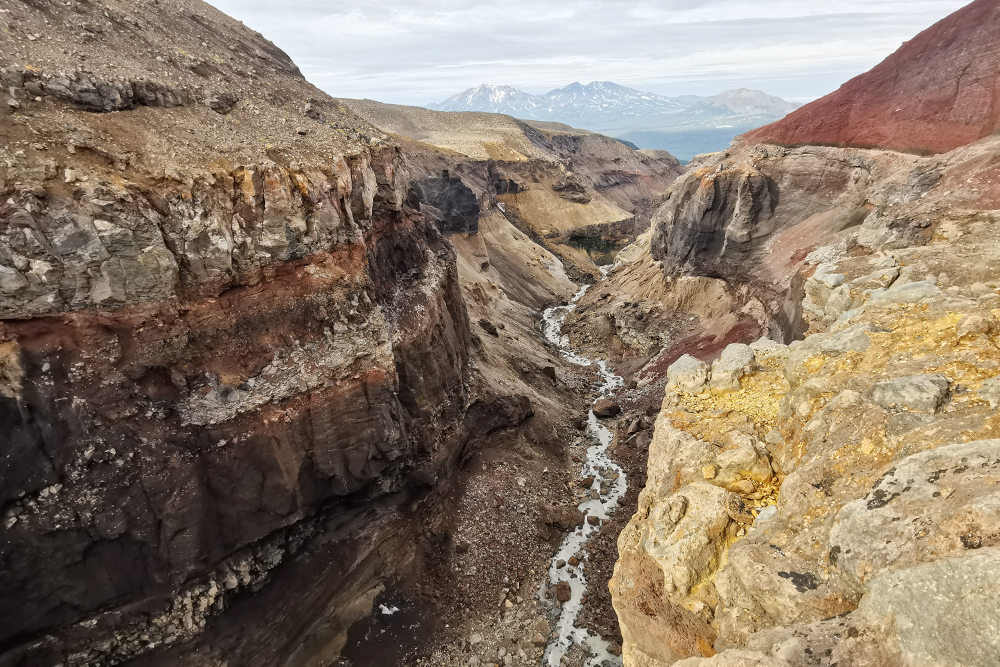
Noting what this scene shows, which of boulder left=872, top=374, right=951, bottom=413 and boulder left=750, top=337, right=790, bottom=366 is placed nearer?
boulder left=872, top=374, right=951, bottom=413

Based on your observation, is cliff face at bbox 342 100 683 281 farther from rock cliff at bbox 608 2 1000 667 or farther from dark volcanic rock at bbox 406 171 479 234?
rock cliff at bbox 608 2 1000 667

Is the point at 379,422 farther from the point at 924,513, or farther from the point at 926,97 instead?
the point at 926,97

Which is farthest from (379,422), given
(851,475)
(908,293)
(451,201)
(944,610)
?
(451,201)

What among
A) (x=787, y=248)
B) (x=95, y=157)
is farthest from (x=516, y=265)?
(x=95, y=157)

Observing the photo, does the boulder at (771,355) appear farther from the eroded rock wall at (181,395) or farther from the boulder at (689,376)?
the eroded rock wall at (181,395)

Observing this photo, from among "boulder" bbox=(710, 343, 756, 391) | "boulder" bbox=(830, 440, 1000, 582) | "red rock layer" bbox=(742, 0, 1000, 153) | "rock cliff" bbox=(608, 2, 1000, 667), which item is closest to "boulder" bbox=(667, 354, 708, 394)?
"rock cliff" bbox=(608, 2, 1000, 667)

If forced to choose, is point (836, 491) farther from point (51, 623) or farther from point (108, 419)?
point (51, 623)
